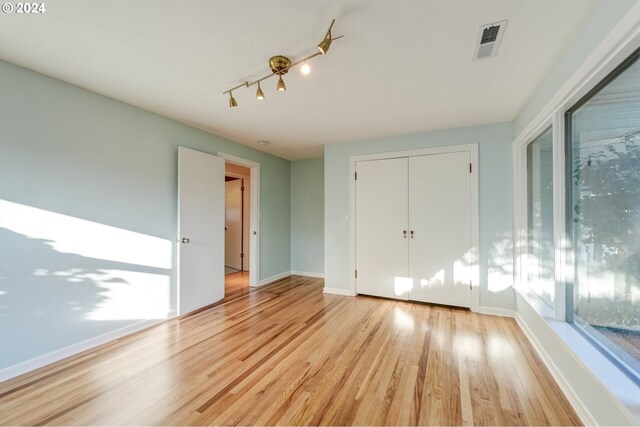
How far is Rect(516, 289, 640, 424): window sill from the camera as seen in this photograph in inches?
46.3

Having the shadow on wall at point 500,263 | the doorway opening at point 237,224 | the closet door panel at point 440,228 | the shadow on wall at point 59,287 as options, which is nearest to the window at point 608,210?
the shadow on wall at point 500,263

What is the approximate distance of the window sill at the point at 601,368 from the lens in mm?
1175

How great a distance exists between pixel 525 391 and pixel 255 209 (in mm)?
3911

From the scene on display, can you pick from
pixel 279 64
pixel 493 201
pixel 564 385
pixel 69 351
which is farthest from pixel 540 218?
pixel 69 351

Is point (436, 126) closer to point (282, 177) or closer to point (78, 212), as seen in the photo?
point (282, 177)

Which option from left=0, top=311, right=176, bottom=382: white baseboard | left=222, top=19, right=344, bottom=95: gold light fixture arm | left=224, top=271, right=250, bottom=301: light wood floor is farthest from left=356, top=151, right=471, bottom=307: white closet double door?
left=0, top=311, right=176, bottom=382: white baseboard

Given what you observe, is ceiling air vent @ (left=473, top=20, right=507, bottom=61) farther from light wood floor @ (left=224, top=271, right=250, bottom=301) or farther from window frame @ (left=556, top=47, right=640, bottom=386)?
light wood floor @ (left=224, top=271, right=250, bottom=301)

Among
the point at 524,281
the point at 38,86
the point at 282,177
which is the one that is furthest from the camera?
the point at 282,177

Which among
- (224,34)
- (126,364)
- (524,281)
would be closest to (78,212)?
(126,364)

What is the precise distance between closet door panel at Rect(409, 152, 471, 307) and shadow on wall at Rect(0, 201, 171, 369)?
3261 mm

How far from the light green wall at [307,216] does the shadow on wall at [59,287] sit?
2842 mm

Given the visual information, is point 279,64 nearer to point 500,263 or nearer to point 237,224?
point 500,263

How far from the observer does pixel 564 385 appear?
5.75 feet

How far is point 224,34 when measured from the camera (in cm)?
163
